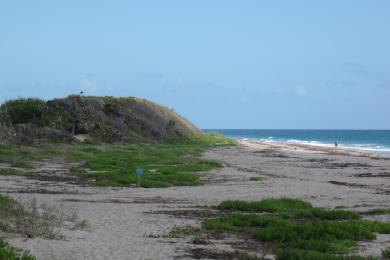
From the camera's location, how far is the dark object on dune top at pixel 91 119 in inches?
2188

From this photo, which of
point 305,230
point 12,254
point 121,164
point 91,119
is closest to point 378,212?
point 305,230

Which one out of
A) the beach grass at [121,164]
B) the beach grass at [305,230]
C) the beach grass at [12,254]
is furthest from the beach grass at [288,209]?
the beach grass at [12,254]

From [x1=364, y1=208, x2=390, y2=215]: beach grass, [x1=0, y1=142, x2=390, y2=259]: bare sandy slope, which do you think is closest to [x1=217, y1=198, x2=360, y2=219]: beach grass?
[x1=364, y1=208, x2=390, y2=215]: beach grass

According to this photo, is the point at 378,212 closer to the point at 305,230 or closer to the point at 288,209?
the point at 288,209

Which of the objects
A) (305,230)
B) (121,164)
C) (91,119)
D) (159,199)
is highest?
(91,119)

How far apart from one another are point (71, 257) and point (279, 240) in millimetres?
4752

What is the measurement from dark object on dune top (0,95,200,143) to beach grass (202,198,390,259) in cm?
3586

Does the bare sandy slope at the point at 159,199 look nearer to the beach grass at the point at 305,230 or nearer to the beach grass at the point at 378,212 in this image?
the beach grass at the point at 305,230

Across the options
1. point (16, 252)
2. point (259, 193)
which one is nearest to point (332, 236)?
point (16, 252)

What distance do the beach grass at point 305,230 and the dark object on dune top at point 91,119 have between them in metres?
35.9

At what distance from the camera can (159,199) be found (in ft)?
73.2

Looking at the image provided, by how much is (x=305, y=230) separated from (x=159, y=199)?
9.13 metres

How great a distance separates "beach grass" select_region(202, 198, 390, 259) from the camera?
12492 millimetres

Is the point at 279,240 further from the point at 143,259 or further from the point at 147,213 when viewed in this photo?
the point at 147,213
